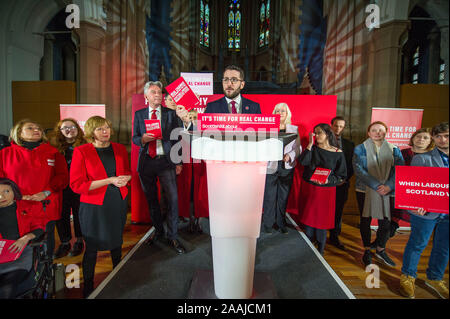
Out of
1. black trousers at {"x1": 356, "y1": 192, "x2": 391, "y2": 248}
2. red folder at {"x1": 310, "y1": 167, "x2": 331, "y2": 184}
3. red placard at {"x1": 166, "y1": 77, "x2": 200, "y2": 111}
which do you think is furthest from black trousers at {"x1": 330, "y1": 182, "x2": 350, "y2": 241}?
red placard at {"x1": 166, "y1": 77, "x2": 200, "y2": 111}

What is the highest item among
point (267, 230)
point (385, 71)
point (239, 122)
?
point (385, 71)

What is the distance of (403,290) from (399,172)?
2.74 feet

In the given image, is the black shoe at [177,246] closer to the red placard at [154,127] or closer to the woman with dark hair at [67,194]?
the red placard at [154,127]

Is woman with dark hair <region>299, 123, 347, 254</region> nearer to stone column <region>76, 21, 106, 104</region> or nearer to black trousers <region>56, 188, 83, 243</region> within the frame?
black trousers <region>56, 188, 83, 243</region>

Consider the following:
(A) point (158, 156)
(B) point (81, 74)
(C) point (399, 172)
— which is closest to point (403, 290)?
(C) point (399, 172)

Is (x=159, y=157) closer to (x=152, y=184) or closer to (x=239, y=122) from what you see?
(x=152, y=184)

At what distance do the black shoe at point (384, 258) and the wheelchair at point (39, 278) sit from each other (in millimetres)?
2405

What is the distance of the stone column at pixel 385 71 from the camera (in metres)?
2.71

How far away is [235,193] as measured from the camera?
79 cm

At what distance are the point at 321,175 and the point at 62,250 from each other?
2.42 metres

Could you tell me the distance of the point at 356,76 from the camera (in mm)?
3094

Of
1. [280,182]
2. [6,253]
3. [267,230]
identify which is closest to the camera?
[6,253]

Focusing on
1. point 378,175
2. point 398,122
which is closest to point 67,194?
point 378,175
